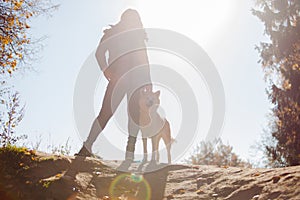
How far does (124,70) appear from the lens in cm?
512

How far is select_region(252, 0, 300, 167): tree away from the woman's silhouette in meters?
9.57

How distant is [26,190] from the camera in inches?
113

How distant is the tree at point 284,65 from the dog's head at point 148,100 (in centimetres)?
833

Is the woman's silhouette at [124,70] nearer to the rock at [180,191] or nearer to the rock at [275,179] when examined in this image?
the rock at [180,191]

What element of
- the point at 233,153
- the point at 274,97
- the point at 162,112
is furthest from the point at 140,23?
the point at 233,153

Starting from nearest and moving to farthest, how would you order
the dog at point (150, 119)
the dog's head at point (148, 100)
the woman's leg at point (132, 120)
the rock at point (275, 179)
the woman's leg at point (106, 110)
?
the rock at point (275, 179) → the woman's leg at point (106, 110) → the woman's leg at point (132, 120) → the dog's head at point (148, 100) → the dog at point (150, 119)

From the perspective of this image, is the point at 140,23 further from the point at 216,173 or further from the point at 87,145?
the point at 216,173

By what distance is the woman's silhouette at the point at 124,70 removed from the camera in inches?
191

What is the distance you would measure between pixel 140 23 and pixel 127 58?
84cm

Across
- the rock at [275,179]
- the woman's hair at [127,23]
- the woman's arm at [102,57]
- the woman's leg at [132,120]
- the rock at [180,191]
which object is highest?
the woman's hair at [127,23]

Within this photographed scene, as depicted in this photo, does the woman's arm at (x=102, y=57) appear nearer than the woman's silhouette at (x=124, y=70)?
No

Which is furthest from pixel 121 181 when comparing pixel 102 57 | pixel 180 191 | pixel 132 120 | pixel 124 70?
pixel 102 57

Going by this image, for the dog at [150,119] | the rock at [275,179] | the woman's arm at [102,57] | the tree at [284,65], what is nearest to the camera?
the rock at [275,179]

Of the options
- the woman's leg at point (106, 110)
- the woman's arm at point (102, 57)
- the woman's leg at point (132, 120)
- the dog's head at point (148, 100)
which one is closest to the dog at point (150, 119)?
the dog's head at point (148, 100)
